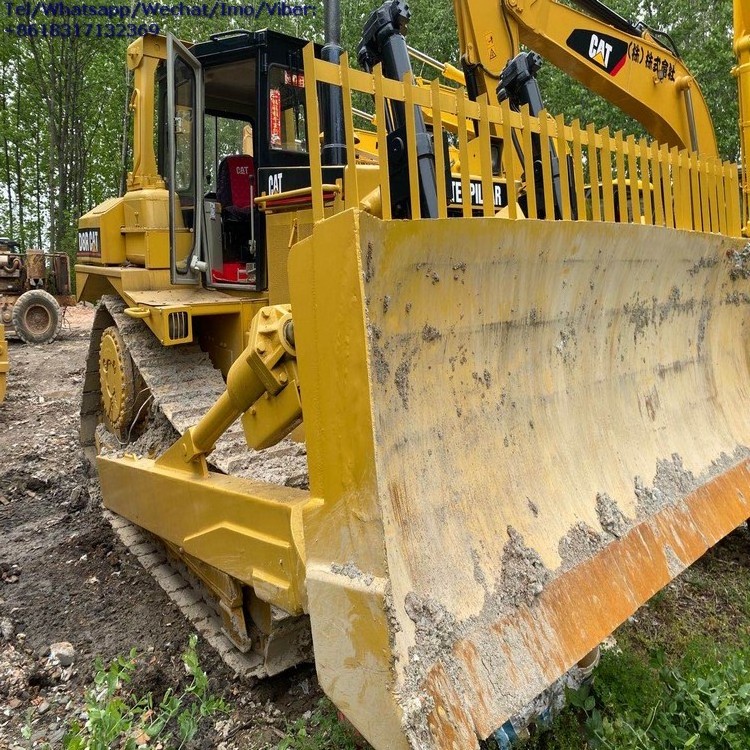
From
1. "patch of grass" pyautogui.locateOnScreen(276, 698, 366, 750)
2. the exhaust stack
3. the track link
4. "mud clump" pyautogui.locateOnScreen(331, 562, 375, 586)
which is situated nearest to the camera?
"mud clump" pyautogui.locateOnScreen(331, 562, 375, 586)

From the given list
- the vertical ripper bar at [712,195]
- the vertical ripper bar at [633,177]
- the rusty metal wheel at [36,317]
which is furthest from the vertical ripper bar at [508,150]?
the rusty metal wheel at [36,317]

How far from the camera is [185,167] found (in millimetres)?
4242

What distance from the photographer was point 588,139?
2.28 meters

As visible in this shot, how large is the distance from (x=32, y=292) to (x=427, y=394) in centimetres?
1192

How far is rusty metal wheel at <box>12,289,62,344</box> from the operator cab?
8.73m

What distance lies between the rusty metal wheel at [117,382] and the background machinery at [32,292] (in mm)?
8813

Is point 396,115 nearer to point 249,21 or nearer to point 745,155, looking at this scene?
point 745,155

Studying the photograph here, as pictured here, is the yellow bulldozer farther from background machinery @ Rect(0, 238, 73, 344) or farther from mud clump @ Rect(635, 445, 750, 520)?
background machinery @ Rect(0, 238, 73, 344)

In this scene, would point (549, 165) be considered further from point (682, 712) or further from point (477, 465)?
point (682, 712)

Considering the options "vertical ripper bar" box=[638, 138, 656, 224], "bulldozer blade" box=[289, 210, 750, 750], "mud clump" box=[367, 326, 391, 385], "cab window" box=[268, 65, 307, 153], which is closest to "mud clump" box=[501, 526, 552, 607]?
"bulldozer blade" box=[289, 210, 750, 750]

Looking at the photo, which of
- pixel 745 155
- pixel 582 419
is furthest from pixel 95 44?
pixel 582 419

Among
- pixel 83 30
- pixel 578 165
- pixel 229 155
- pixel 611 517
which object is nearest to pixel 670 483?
pixel 611 517

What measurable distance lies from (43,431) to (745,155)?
645cm

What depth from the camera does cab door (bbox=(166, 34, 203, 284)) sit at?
3.98 m
